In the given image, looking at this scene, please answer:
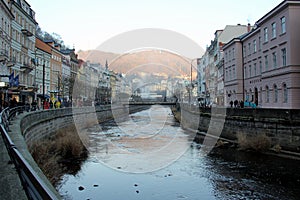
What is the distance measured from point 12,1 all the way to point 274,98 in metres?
34.9

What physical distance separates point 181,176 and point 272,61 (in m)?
22.2

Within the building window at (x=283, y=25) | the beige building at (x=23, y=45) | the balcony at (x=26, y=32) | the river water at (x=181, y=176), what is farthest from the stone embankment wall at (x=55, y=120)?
the building window at (x=283, y=25)

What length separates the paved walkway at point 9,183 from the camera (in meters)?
5.07

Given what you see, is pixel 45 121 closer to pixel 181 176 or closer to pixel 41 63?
pixel 181 176

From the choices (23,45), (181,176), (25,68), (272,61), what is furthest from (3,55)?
(272,61)

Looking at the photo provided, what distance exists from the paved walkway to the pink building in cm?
2826

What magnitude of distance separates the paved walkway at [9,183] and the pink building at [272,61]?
28.3m

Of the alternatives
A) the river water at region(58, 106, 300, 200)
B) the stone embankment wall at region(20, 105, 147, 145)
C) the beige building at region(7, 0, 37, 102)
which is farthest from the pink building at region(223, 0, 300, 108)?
the beige building at region(7, 0, 37, 102)

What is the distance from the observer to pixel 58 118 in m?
35.0

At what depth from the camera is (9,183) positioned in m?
5.75

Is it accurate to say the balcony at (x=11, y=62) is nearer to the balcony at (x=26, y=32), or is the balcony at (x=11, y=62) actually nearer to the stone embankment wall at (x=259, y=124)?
the balcony at (x=26, y=32)

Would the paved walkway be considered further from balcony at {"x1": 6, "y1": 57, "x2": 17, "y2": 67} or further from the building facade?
the building facade

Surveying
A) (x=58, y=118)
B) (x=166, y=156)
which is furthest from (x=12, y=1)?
(x=166, y=156)

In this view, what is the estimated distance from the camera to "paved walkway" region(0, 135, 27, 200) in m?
5.07
